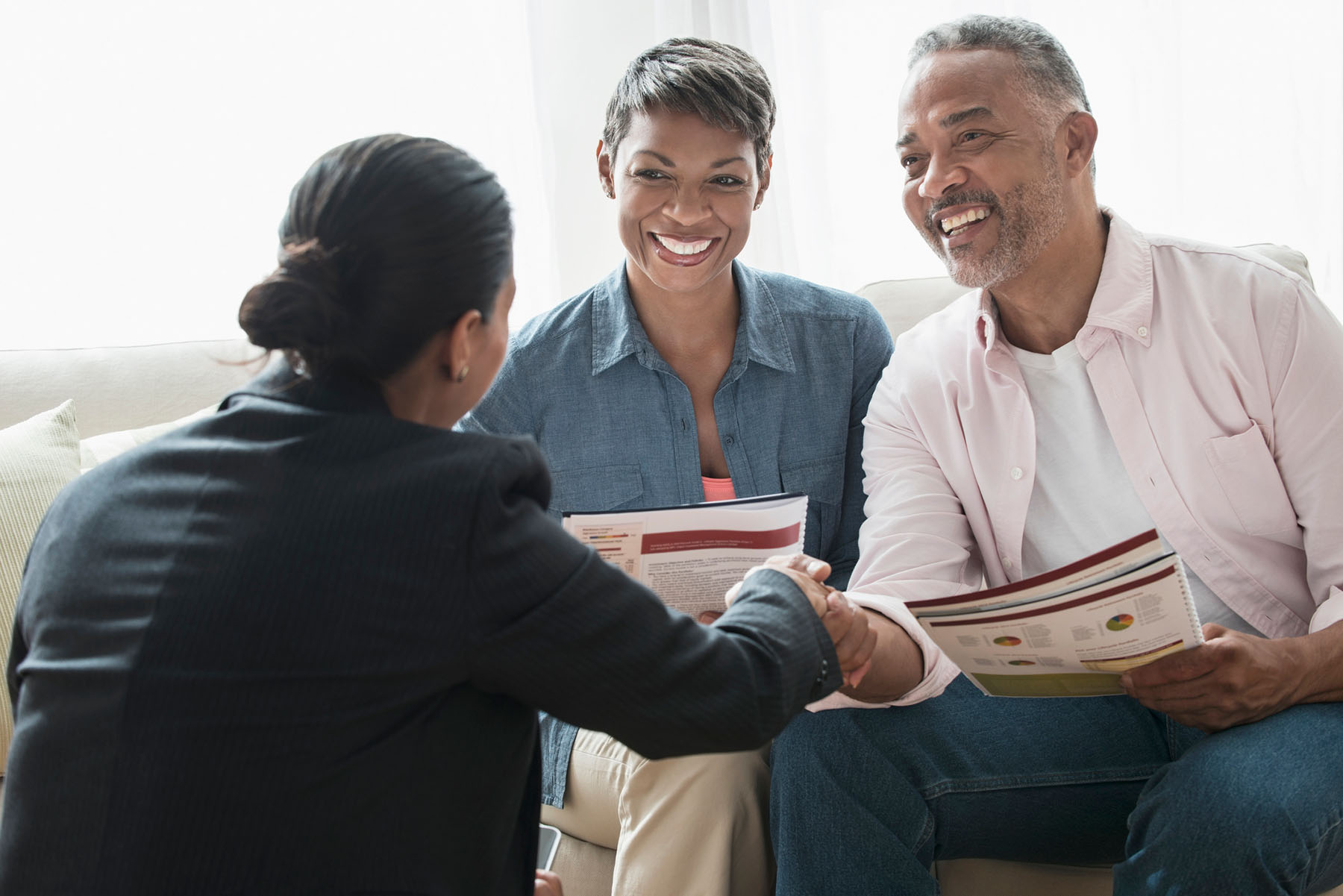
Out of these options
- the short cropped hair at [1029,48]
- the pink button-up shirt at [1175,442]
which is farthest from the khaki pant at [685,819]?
the short cropped hair at [1029,48]

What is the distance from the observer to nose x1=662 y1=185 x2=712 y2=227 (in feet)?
5.74

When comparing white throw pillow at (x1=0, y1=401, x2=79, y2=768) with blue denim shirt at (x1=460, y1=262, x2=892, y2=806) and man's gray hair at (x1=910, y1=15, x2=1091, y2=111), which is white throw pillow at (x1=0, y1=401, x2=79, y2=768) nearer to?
blue denim shirt at (x1=460, y1=262, x2=892, y2=806)

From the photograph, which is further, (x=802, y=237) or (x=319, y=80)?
(x=802, y=237)

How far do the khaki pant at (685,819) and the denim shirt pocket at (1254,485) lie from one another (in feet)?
2.30

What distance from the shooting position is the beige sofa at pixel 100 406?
1681 mm

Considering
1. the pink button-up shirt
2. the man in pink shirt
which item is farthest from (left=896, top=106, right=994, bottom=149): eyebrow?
the pink button-up shirt

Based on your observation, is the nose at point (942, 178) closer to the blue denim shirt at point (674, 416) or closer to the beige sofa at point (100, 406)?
the blue denim shirt at point (674, 416)

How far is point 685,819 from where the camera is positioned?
1.40 metres

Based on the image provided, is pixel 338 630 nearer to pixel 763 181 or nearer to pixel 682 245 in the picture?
pixel 682 245

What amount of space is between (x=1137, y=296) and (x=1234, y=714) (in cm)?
57

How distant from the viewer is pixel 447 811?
33.5 inches

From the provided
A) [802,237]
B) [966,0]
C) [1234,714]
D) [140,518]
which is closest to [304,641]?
[140,518]

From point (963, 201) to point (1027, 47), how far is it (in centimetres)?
24

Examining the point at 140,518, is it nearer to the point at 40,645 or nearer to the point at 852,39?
the point at 40,645
